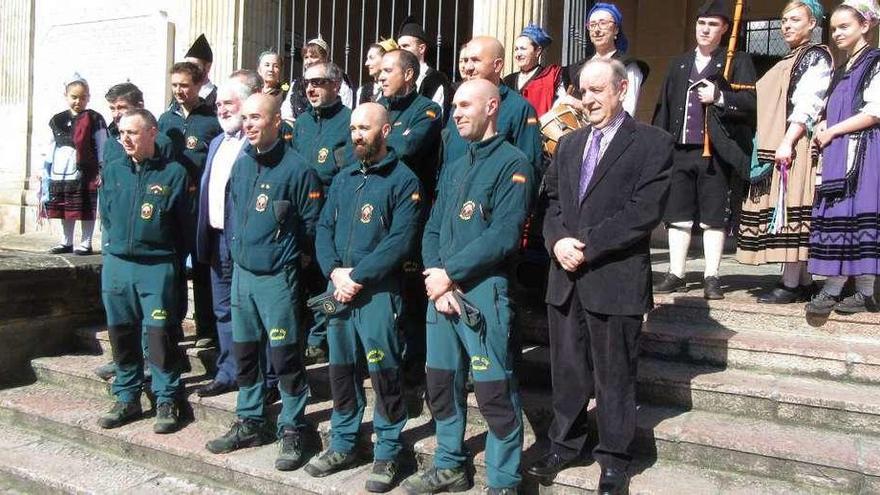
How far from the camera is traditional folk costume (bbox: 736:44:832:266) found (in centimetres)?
441

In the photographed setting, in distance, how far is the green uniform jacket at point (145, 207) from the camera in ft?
14.3

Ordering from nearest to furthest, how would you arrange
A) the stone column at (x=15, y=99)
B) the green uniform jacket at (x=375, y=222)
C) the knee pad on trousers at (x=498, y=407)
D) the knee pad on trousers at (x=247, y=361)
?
the knee pad on trousers at (x=498, y=407), the green uniform jacket at (x=375, y=222), the knee pad on trousers at (x=247, y=361), the stone column at (x=15, y=99)

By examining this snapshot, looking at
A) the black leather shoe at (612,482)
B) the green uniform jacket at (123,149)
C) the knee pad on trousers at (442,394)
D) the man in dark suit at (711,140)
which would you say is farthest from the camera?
the man in dark suit at (711,140)

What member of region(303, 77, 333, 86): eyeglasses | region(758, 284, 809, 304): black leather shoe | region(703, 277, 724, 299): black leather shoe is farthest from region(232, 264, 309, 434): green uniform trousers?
region(758, 284, 809, 304): black leather shoe

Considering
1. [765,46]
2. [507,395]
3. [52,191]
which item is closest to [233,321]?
[507,395]

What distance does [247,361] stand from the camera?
401 centimetres

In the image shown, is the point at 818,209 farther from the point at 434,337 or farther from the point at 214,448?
the point at 214,448

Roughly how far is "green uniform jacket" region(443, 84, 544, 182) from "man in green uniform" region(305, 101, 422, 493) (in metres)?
0.39

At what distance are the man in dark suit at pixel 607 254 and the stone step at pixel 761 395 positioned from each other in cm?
61

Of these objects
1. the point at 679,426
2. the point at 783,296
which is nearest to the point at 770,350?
the point at 783,296

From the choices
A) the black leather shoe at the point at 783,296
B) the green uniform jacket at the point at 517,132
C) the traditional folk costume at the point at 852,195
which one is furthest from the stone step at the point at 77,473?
the traditional folk costume at the point at 852,195

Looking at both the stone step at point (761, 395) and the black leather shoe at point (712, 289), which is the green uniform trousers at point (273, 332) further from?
the black leather shoe at point (712, 289)

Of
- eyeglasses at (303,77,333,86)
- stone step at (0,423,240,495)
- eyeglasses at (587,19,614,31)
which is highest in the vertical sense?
eyeglasses at (587,19,614,31)

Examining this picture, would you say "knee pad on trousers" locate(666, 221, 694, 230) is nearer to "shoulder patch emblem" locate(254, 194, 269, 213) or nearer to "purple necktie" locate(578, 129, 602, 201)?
"purple necktie" locate(578, 129, 602, 201)
